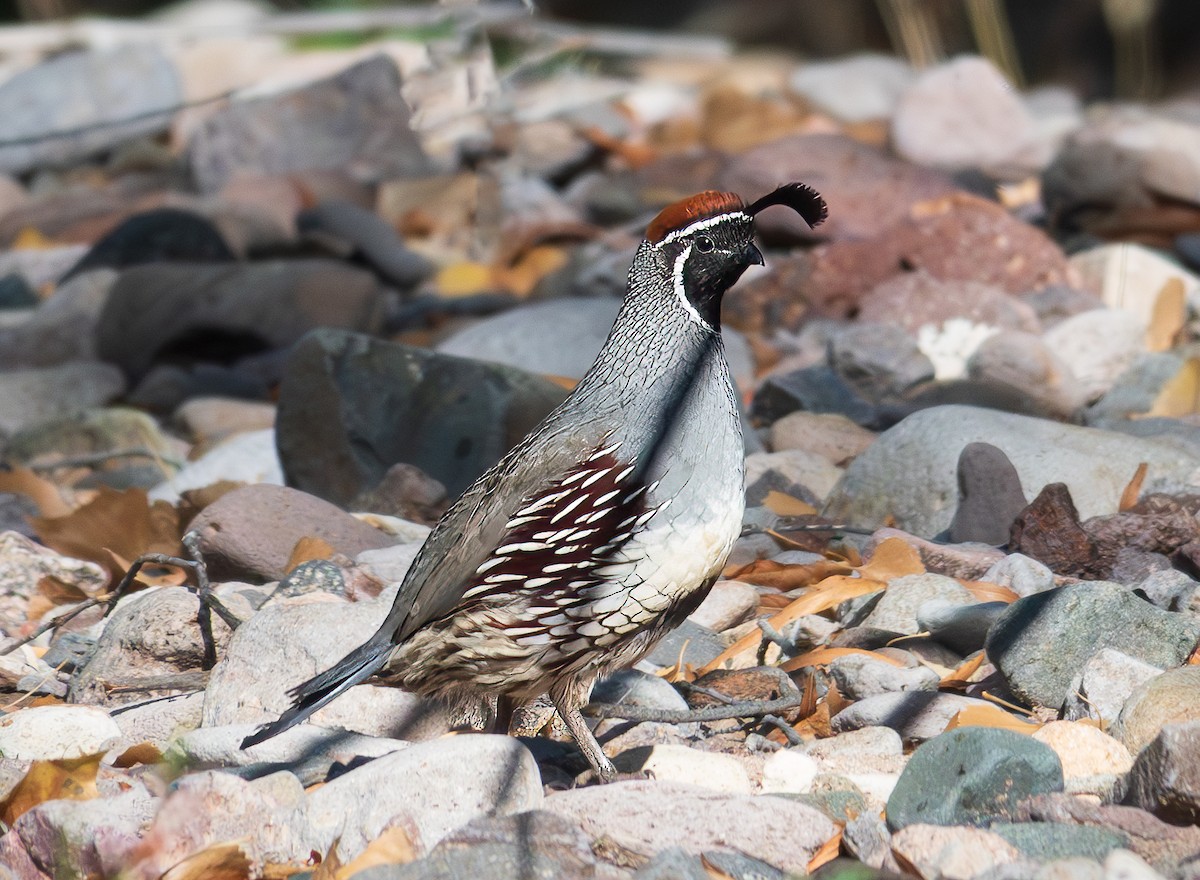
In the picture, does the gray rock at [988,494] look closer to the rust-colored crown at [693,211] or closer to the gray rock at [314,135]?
the rust-colored crown at [693,211]

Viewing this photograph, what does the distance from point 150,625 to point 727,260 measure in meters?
2.00

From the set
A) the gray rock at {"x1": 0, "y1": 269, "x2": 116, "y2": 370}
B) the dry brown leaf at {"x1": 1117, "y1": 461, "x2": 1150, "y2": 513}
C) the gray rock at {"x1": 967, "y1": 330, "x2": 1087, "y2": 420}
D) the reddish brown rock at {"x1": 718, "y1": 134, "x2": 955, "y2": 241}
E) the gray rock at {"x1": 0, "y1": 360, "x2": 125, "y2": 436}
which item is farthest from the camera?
the reddish brown rock at {"x1": 718, "y1": 134, "x2": 955, "y2": 241}

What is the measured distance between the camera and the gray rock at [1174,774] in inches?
129

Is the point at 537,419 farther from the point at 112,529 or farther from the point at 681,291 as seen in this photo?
the point at 681,291

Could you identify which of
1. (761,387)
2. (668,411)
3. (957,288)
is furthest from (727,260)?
(957,288)

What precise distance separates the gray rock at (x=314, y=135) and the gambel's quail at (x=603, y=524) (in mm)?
9076

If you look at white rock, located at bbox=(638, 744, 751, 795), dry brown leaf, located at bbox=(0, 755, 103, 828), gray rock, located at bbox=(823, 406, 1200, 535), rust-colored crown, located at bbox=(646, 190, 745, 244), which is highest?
rust-colored crown, located at bbox=(646, 190, 745, 244)

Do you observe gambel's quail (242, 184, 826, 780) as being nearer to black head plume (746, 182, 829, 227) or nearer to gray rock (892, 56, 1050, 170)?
black head plume (746, 182, 829, 227)

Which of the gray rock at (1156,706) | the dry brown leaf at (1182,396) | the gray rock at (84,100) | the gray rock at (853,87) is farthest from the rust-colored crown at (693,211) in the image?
the gray rock at (84,100)

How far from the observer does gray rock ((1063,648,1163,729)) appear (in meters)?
3.92

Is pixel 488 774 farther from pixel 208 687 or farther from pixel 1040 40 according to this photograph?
pixel 1040 40

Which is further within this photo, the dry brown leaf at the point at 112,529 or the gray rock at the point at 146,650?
the dry brown leaf at the point at 112,529

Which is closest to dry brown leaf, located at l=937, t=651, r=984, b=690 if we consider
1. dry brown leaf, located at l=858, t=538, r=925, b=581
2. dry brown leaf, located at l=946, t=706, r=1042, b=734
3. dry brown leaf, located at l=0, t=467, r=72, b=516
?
dry brown leaf, located at l=946, t=706, r=1042, b=734

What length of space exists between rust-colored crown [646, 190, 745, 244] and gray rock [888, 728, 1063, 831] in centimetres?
144
